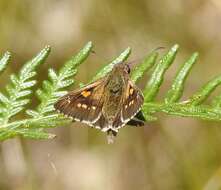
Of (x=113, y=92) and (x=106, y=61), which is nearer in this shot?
(x=113, y=92)

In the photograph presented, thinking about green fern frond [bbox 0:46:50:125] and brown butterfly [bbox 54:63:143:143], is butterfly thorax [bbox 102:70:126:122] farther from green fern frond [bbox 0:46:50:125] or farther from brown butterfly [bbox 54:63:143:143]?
green fern frond [bbox 0:46:50:125]

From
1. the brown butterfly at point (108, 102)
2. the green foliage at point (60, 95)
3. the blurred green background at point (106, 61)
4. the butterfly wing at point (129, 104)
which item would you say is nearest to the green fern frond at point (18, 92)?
the green foliage at point (60, 95)

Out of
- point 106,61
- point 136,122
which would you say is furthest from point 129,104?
point 106,61

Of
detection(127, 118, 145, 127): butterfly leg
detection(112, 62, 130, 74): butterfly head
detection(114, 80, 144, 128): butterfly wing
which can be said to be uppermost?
detection(112, 62, 130, 74): butterfly head

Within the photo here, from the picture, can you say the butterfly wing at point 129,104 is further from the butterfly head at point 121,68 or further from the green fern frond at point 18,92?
the green fern frond at point 18,92

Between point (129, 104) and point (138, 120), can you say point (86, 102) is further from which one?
point (138, 120)

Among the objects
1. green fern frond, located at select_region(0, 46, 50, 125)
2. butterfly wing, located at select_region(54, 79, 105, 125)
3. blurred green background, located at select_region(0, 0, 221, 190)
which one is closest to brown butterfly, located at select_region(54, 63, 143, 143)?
butterfly wing, located at select_region(54, 79, 105, 125)

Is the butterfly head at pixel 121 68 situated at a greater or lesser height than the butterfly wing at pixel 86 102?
greater
